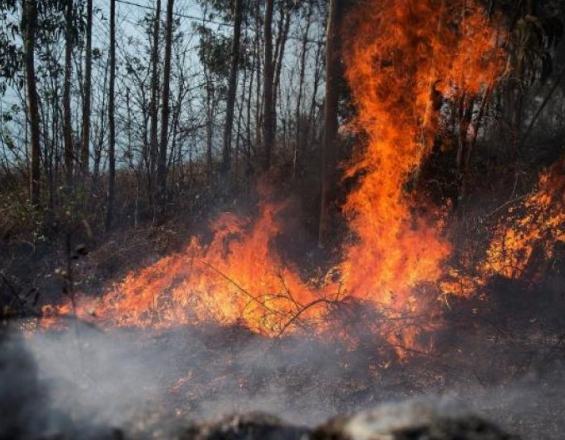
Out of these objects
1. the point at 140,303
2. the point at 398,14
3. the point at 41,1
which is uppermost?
the point at 41,1

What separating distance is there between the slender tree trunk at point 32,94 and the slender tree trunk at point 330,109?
708cm

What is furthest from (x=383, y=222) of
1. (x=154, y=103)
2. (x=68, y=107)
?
Result: (x=68, y=107)

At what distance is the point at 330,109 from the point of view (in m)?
11.5

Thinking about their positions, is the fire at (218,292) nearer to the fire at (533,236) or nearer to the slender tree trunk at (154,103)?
the fire at (533,236)

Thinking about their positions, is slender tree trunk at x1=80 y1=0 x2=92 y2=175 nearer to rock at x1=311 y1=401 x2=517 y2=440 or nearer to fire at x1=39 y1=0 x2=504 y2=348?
fire at x1=39 y1=0 x2=504 y2=348

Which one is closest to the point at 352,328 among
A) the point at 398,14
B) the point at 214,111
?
the point at 398,14

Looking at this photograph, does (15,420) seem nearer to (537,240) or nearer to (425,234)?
(425,234)

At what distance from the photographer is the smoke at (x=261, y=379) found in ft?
18.4

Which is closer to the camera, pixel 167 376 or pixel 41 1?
pixel 167 376

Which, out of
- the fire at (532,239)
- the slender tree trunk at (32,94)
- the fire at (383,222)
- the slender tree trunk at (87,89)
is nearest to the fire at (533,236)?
the fire at (532,239)

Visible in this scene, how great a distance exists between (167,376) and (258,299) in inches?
64.6

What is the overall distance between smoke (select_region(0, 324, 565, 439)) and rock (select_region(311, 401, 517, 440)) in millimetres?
2433

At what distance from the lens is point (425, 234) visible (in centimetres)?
745

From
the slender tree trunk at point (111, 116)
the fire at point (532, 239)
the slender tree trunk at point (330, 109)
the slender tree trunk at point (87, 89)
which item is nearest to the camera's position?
the fire at point (532, 239)
